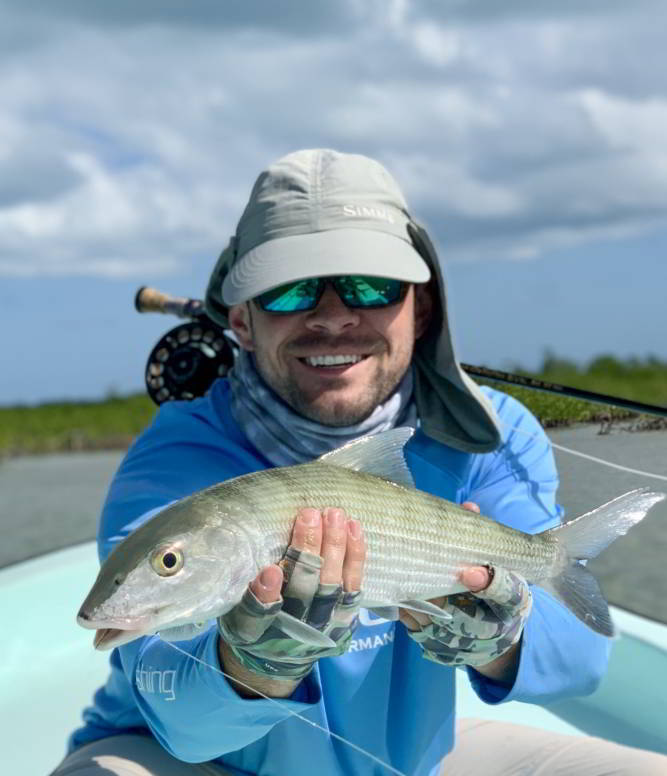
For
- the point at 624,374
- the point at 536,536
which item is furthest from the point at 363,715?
the point at 624,374

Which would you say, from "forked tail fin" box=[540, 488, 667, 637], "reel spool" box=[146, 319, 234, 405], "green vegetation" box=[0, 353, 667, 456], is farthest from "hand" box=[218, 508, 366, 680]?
"green vegetation" box=[0, 353, 667, 456]

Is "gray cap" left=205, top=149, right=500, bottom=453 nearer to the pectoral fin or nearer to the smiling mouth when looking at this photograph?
the smiling mouth

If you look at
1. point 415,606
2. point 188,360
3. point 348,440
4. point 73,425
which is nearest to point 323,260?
point 348,440

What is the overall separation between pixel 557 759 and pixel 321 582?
1814 millimetres

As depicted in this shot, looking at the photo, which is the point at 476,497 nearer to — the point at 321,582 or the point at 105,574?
the point at 321,582

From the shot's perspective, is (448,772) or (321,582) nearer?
(321,582)

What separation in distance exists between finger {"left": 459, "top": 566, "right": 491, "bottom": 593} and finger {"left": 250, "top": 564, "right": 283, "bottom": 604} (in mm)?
587

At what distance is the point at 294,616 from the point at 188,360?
7.27 ft

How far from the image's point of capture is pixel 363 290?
3158 millimetres

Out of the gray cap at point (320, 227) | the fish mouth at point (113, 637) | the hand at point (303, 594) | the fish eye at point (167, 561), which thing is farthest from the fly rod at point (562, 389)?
the fish mouth at point (113, 637)

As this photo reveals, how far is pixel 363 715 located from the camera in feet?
10.0

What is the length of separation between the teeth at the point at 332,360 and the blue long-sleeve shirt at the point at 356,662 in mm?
371

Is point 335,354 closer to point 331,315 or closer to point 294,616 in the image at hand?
point 331,315

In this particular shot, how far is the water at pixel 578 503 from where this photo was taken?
10.3ft
